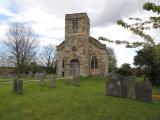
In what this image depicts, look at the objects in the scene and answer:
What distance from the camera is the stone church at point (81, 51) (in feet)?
164

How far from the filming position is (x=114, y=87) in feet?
58.9

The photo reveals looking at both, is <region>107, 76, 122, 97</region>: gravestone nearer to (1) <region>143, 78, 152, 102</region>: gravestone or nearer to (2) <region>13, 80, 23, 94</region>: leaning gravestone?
(1) <region>143, 78, 152, 102</region>: gravestone

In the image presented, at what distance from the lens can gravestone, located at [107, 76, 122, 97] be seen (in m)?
17.8

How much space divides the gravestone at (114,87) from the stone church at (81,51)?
3129cm

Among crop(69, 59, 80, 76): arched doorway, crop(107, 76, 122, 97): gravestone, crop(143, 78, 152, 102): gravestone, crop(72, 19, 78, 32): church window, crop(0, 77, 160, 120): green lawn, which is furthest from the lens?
crop(72, 19, 78, 32): church window

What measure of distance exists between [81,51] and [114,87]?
105ft

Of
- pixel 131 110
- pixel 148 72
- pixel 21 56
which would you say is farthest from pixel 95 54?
pixel 131 110

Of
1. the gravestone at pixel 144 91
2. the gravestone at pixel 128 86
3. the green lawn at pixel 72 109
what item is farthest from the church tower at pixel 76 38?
the green lawn at pixel 72 109

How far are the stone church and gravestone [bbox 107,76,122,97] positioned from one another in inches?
1232

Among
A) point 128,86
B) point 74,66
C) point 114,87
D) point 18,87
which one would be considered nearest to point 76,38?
point 74,66

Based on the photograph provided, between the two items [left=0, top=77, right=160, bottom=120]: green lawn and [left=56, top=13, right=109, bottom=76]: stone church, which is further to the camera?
[left=56, top=13, right=109, bottom=76]: stone church

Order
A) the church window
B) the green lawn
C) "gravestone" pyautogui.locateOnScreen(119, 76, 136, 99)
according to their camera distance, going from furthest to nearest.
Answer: the church window → "gravestone" pyautogui.locateOnScreen(119, 76, 136, 99) → the green lawn

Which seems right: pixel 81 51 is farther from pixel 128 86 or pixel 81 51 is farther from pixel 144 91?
pixel 144 91

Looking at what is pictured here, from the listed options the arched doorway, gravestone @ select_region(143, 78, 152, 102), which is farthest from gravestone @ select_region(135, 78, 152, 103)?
the arched doorway
